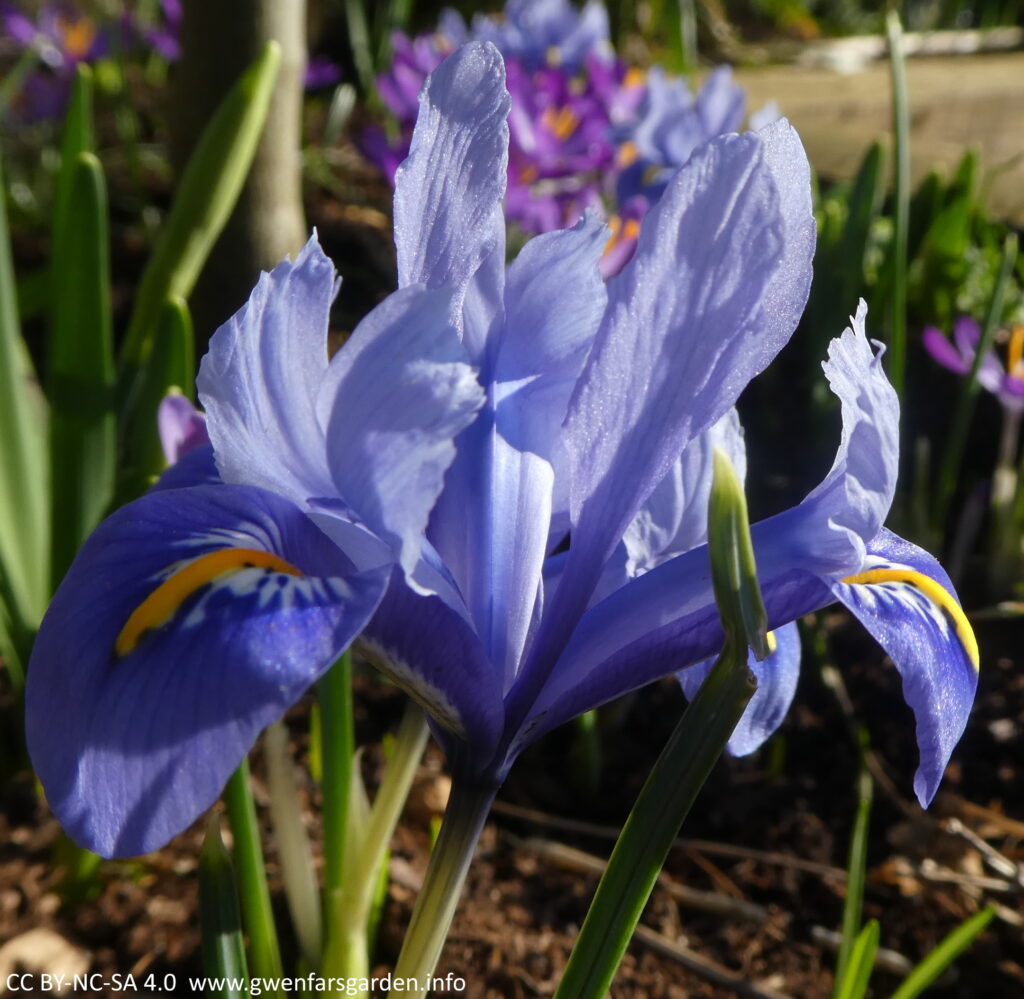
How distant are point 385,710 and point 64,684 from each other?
993 mm

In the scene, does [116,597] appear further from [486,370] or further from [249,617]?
[486,370]

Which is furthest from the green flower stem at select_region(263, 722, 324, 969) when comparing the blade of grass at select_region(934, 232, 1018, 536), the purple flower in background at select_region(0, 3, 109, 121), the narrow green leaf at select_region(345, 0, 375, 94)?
the narrow green leaf at select_region(345, 0, 375, 94)

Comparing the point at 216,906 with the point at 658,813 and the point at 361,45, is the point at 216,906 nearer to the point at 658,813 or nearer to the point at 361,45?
the point at 658,813

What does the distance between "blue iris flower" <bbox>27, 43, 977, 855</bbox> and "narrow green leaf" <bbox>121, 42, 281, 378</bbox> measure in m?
0.68

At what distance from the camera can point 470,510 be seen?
642 mm

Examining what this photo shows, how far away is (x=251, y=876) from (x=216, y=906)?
173 mm

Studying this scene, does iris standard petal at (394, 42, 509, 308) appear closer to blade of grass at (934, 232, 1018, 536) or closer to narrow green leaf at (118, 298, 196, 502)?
narrow green leaf at (118, 298, 196, 502)

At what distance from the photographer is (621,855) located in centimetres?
55

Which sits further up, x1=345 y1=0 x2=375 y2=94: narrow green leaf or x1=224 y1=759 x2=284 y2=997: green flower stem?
x1=345 y1=0 x2=375 y2=94: narrow green leaf

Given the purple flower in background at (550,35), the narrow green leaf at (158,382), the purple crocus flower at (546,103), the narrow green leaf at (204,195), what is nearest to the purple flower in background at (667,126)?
the purple crocus flower at (546,103)

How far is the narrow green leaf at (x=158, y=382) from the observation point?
110cm

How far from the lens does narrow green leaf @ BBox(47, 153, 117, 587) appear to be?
44.4 inches

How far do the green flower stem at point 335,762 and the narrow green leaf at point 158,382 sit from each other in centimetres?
36

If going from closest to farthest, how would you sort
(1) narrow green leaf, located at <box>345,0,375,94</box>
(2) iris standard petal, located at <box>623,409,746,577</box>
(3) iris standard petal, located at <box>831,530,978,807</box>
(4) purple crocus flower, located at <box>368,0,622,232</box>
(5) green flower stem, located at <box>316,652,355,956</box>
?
(3) iris standard petal, located at <box>831,530,978,807</box>, (2) iris standard petal, located at <box>623,409,746,577</box>, (5) green flower stem, located at <box>316,652,355,956</box>, (4) purple crocus flower, located at <box>368,0,622,232</box>, (1) narrow green leaf, located at <box>345,0,375,94</box>
